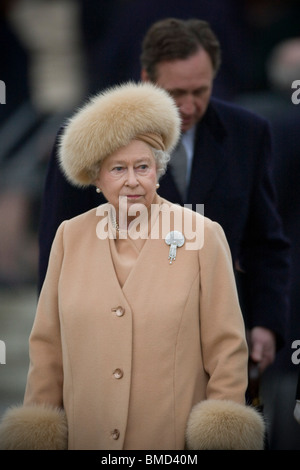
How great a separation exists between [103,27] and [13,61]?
42.2 inches

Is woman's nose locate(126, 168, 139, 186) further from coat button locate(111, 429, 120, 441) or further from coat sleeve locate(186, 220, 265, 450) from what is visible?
coat button locate(111, 429, 120, 441)

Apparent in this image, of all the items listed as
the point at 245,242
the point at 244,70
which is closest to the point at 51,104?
the point at 244,70

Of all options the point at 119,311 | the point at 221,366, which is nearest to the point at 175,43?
the point at 119,311

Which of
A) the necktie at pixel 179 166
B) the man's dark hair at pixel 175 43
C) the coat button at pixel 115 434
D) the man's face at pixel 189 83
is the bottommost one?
the coat button at pixel 115 434

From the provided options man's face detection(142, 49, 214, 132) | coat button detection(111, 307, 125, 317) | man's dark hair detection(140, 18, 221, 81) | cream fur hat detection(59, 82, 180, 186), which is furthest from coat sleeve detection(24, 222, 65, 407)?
man's dark hair detection(140, 18, 221, 81)

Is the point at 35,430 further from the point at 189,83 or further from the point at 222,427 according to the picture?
the point at 189,83

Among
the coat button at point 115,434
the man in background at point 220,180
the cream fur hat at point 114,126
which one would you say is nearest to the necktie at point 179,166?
the man in background at point 220,180

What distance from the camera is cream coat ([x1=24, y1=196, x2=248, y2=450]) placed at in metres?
3.78

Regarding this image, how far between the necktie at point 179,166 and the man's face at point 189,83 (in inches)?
4.1

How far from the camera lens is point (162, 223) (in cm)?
394

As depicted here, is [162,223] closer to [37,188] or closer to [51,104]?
[37,188]

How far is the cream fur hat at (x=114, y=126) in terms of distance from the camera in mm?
3832

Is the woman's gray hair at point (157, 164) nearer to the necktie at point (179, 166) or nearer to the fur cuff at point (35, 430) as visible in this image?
the necktie at point (179, 166)

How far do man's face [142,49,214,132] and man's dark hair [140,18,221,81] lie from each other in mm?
34
